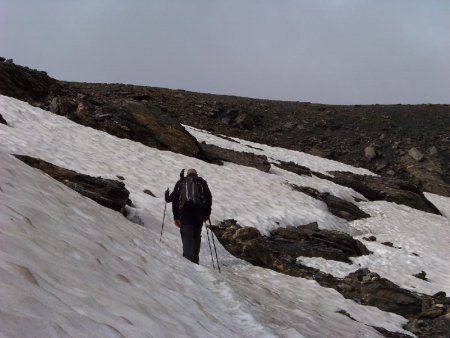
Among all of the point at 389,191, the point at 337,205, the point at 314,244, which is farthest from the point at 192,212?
the point at 389,191

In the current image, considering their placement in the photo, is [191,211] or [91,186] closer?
[191,211]

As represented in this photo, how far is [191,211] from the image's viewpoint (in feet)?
35.5

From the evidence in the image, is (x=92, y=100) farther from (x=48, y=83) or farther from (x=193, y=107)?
(x=193, y=107)

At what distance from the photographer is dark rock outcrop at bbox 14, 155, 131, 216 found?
12.2m

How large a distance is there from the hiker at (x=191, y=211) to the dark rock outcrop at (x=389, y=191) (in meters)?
19.2

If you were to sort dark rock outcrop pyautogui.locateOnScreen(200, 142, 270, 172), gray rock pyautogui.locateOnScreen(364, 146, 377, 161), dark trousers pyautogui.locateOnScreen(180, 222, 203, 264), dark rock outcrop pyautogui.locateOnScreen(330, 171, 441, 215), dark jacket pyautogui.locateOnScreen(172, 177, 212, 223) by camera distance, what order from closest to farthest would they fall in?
1. dark trousers pyautogui.locateOnScreen(180, 222, 203, 264)
2. dark jacket pyautogui.locateOnScreen(172, 177, 212, 223)
3. dark rock outcrop pyautogui.locateOnScreen(200, 142, 270, 172)
4. dark rock outcrop pyautogui.locateOnScreen(330, 171, 441, 215)
5. gray rock pyautogui.locateOnScreen(364, 146, 377, 161)

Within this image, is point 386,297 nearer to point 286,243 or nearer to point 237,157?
point 286,243

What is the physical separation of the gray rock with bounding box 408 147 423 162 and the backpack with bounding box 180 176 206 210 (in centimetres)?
3851

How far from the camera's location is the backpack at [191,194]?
10758mm

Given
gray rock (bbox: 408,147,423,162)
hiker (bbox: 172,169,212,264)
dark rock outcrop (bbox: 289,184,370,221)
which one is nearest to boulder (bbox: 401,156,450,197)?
gray rock (bbox: 408,147,423,162)

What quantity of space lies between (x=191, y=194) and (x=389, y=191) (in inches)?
834

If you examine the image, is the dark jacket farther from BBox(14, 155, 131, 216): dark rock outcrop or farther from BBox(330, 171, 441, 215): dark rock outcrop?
BBox(330, 171, 441, 215): dark rock outcrop

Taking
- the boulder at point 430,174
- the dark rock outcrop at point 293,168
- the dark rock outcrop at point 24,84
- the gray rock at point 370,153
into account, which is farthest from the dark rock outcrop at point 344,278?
the gray rock at point 370,153

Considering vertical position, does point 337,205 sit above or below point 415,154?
below
